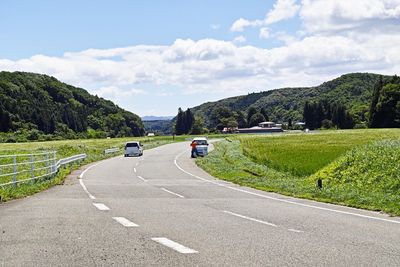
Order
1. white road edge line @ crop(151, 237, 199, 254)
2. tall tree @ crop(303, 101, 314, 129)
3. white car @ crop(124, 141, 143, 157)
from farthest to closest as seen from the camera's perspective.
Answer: tall tree @ crop(303, 101, 314, 129) < white car @ crop(124, 141, 143, 157) < white road edge line @ crop(151, 237, 199, 254)

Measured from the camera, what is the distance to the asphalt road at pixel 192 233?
7746 mm

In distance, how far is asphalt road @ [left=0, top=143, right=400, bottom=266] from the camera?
7746mm

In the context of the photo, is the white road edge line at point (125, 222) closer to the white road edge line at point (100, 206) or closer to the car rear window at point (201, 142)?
the white road edge line at point (100, 206)

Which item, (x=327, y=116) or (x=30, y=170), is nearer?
(x=30, y=170)

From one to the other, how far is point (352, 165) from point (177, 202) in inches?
430

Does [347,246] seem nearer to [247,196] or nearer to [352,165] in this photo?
[247,196]

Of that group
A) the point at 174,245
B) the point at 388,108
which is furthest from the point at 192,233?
the point at 388,108

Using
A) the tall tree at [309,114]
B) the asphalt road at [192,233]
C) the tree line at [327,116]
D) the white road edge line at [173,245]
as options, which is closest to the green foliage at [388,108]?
the tree line at [327,116]

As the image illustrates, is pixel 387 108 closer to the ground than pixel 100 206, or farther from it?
farther from it

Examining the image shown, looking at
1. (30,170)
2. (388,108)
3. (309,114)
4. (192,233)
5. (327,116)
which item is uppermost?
(388,108)

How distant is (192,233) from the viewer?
1016 cm

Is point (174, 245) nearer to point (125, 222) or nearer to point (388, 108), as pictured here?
point (125, 222)

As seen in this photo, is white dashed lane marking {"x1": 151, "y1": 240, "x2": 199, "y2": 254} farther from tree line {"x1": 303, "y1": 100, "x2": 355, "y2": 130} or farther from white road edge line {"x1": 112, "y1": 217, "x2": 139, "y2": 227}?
tree line {"x1": 303, "y1": 100, "x2": 355, "y2": 130}

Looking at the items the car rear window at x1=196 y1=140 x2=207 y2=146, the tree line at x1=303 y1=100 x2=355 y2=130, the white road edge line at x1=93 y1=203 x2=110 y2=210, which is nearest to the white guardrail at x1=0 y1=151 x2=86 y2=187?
the white road edge line at x1=93 y1=203 x2=110 y2=210
